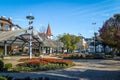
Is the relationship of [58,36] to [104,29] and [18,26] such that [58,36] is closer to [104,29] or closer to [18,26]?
[18,26]

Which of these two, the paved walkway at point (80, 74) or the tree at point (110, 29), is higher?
the tree at point (110, 29)

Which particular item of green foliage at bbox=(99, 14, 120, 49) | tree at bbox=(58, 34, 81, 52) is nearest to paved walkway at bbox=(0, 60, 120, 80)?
green foliage at bbox=(99, 14, 120, 49)

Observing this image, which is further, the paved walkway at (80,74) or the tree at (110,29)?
the tree at (110,29)

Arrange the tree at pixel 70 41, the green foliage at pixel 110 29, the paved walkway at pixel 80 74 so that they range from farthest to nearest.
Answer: the tree at pixel 70 41 < the green foliage at pixel 110 29 < the paved walkway at pixel 80 74

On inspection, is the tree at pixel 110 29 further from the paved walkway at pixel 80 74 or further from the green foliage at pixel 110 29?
the paved walkway at pixel 80 74

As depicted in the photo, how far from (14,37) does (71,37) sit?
39930 millimetres

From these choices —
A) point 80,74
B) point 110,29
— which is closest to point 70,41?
point 110,29

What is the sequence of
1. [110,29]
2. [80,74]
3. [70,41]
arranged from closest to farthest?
[80,74], [110,29], [70,41]

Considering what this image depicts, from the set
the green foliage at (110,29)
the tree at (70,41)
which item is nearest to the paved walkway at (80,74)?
the green foliage at (110,29)

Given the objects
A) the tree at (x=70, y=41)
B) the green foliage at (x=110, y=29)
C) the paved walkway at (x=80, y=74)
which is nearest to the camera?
the paved walkway at (x=80, y=74)

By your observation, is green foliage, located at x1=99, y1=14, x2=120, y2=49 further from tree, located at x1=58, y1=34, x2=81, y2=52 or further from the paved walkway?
tree, located at x1=58, y1=34, x2=81, y2=52

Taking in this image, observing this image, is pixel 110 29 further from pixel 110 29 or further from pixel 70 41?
pixel 70 41

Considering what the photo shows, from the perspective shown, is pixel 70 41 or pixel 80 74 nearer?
pixel 80 74

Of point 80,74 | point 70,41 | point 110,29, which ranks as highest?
point 110,29
